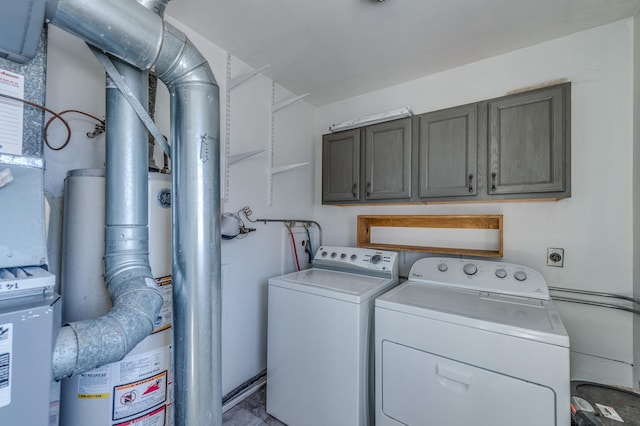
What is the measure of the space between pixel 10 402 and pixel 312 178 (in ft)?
7.98

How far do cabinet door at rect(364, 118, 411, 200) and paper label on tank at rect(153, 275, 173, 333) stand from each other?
1543 millimetres

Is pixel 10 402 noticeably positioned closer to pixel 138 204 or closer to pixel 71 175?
pixel 138 204

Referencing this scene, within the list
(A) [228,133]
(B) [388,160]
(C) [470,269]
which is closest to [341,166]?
(B) [388,160]

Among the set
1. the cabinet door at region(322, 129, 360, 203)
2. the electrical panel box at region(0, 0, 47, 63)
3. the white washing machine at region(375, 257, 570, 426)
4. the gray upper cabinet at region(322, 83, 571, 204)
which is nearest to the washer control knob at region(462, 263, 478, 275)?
the white washing machine at region(375, 257, 570, 426)

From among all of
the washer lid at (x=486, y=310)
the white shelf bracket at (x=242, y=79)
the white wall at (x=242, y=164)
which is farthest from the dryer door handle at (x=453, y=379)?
the white shelf bracket at (x=242, y=79)

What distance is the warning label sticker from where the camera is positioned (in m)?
0.94

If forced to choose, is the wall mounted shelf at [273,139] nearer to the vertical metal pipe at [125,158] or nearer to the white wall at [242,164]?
the white wall at [242,164]

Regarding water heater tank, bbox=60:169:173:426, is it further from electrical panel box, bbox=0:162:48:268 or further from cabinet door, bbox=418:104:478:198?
cabinet door, bbox=418:104:478:198

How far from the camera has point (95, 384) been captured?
922 millimetres

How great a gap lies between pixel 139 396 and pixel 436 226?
2054 millimetres

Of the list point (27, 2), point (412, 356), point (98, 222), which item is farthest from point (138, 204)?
point (412, 356)

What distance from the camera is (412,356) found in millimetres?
1370

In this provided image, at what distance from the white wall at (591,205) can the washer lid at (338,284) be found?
38.1 inches

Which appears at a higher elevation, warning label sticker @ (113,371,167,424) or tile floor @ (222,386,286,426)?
warning label sticker @ (113,371,167,424)
